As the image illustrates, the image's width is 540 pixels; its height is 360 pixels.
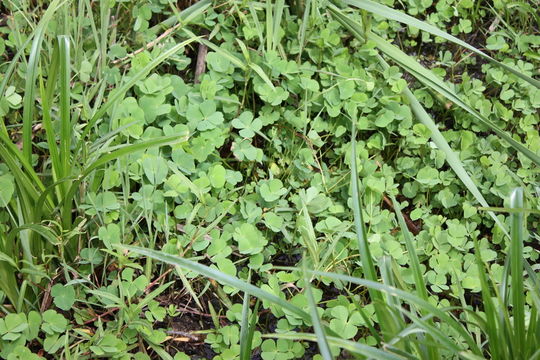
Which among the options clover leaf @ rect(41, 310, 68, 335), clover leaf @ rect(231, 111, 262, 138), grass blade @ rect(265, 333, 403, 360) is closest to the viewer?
grass blade @ rect(265, 333, 403, 360)

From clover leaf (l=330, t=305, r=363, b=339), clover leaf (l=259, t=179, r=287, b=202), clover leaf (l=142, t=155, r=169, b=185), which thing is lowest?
clover leaf (l=330, t=305, r=363, b=339)

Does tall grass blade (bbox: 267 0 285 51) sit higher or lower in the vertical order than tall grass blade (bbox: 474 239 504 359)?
higher

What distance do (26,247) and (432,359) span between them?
102cm

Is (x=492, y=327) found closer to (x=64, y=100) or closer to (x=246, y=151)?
(x=246, y=151)

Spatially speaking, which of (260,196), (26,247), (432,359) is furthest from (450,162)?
(26,247)

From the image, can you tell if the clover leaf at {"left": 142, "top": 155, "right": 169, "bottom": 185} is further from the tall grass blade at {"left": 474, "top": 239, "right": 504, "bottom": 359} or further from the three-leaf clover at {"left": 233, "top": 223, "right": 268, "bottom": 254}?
the tall grass blade at {"left": 474, "top": 239, "right": 504, "bottom": 359}

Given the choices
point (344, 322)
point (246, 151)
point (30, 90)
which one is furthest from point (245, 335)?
point (30, 90)

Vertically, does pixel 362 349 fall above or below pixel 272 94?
below

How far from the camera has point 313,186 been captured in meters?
1.99

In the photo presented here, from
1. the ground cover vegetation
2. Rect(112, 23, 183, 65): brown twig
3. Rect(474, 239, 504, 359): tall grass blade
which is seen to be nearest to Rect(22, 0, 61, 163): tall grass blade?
the ground cover vegetation

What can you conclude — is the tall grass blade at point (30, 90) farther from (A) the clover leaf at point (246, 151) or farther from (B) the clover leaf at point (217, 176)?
(A) the clover leaf at point (246, 151)

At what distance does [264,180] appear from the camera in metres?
1.97

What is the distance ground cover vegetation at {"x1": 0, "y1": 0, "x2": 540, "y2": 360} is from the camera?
1.56 meters

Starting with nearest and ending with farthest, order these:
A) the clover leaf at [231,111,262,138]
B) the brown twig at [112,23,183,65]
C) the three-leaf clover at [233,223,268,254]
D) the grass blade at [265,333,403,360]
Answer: the grass blade at [265,333,403,360]
the three-leaf clover at [233,223,268,254]
the clover leaf at [231,111,262,138]
the brown twig at [112,23,183,65]
